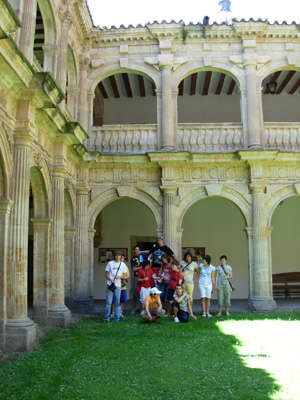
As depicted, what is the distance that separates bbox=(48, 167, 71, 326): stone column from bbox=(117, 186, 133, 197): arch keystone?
8.96ft

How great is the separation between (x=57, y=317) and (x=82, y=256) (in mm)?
2870

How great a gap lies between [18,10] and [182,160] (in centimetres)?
573

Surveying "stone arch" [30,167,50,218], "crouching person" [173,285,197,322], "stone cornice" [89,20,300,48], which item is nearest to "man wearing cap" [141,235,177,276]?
Result: "crouching person" [173,285,197,322]

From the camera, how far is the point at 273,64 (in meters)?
12.6

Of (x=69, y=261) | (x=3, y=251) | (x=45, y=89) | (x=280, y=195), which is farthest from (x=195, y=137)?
(x=3, y=251)

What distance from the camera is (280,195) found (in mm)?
12023

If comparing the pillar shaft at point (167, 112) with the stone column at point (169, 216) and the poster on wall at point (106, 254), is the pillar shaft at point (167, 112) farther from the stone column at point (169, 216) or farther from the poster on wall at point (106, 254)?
the poster on wall at point (106, 254)

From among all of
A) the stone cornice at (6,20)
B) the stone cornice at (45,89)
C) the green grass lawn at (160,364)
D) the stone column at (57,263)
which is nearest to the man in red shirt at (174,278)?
the green grass lawn at (160,364)

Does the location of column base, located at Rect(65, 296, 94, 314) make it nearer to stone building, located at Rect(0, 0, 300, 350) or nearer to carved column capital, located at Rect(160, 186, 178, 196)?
stone building, located at Rect(0, 0, 300, 350)

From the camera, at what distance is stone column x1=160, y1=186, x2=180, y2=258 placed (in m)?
11.6

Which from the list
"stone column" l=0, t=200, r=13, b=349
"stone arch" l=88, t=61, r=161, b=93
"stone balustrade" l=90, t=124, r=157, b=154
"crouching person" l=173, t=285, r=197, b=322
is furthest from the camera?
"stone arch" l=88, t=61, r=161, b=93

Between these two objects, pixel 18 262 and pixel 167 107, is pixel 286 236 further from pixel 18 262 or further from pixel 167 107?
pixel 18 262

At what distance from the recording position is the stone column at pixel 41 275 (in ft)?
29.3

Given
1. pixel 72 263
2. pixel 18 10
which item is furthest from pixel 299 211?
pixel 18 10
